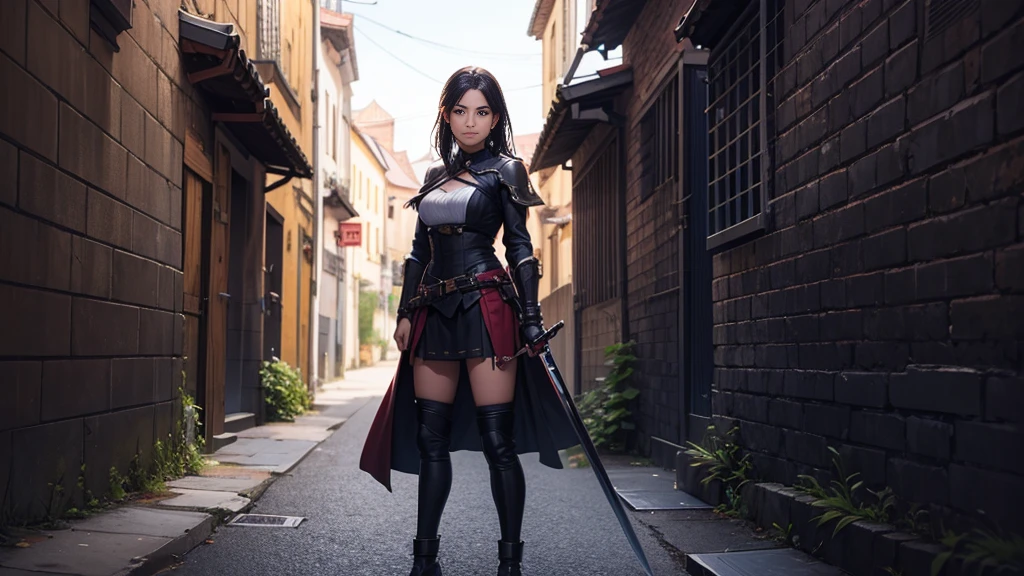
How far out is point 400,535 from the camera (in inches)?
209

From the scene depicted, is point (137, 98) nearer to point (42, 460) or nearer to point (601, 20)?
point (42, 460)

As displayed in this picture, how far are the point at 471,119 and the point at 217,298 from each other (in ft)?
18.1

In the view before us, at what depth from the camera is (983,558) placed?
306cm

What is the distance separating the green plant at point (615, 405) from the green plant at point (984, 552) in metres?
6.24

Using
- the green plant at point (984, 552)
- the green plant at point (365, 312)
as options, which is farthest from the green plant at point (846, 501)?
the green plant at point (365, 312)

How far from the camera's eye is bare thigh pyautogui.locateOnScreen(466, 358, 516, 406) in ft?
13.1

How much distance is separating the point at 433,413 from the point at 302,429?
780cm

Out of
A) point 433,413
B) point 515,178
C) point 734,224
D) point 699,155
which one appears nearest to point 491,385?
point 433,413

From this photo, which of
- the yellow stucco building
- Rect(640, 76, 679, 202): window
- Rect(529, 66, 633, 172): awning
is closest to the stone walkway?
Rect(640, 76, 679, 202): window

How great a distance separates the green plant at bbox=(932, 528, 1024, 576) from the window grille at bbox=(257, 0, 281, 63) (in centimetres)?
1004

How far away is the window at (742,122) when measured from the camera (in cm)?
571

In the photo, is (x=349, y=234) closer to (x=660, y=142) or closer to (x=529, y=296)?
(x=660, y=142)

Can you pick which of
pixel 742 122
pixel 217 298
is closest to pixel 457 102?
pixel 742 122

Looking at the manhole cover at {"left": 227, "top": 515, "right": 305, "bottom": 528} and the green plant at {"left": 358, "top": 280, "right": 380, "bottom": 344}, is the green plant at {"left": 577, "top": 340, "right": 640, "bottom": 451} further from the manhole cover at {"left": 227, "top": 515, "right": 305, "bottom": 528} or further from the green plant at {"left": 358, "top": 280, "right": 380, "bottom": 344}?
the green plant at {"left": 358, "top": 280, "right": 380, "bottom": 344}
